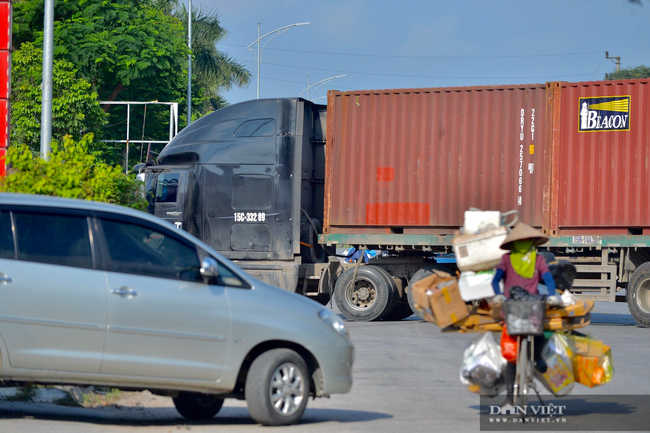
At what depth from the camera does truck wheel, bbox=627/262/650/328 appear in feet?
46.6

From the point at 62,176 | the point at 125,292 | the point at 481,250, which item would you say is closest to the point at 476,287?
the point at 481,250

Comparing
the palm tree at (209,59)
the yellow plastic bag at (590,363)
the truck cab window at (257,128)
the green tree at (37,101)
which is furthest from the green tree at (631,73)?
the yellow plastic bag at (590,363)

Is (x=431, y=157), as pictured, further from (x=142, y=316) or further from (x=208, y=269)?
(x=142, y=316)

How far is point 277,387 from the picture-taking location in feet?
20.7

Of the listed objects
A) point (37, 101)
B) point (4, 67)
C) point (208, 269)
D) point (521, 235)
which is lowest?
point (208, 269)

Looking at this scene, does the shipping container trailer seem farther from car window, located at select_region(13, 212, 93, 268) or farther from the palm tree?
the palm tree

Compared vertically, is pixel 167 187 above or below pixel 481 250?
above

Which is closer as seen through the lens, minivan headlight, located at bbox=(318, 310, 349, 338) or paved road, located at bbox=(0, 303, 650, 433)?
paved road, located at bbox=(0, 303, 650, 433)

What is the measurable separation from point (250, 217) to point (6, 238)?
9279 mm

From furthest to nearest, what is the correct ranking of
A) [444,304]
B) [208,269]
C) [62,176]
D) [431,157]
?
[431,157], [62,176], [444,304], [208,269]

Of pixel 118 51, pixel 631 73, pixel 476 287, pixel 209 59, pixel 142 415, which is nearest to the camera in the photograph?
pixel 476 287

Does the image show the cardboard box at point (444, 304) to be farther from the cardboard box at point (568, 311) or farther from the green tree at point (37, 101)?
the green tree at point (37, 101)

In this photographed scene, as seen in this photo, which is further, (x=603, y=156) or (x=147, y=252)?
(x=603, y=156)

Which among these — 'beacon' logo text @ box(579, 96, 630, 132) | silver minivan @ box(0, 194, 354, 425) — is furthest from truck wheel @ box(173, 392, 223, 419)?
'beacon' logo text @ box(579, 96, 630, 132)
